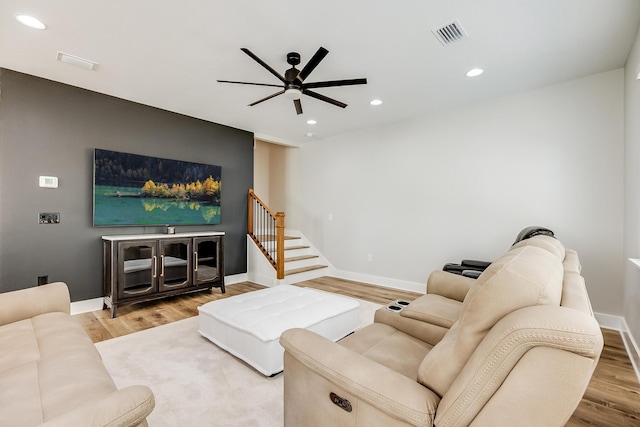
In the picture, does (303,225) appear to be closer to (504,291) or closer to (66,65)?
(66,65)

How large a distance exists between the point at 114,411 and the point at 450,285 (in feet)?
7.57

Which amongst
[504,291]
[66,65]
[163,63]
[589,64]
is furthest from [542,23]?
[66,65]

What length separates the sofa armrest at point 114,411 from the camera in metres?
0.77

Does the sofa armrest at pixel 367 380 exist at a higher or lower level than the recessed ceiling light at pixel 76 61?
Result: lower

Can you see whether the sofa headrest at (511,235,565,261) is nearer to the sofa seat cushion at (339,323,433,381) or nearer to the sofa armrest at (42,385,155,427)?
the sofa seat cushion at (339,323,433,381)

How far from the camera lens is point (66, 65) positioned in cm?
295

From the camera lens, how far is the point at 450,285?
7.89 ft

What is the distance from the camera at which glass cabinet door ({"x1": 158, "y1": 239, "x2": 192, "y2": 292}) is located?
3764mm

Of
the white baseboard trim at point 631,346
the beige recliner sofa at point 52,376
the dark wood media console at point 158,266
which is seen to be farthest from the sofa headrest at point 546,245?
the dark wood media console at point 158,266

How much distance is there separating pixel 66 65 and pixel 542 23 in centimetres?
444

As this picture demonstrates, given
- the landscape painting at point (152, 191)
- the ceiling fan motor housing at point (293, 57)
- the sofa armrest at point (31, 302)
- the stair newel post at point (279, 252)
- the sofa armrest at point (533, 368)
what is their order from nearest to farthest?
the sofa armrest at point (533, 368) < the sofa armrest at point (31, 302) < the ceiling fan motor housing at point (293, 57) < the landscape painting at point (152, 191) < the stair newel post at point (279, 252)

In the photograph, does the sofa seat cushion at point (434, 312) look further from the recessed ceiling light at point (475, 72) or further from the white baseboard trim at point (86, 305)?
the white baseboard trim at point (86, 305)

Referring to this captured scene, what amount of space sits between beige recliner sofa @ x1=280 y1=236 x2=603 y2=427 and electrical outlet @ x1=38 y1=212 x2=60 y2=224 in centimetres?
362

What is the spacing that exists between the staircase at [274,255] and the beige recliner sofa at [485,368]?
3487mm
